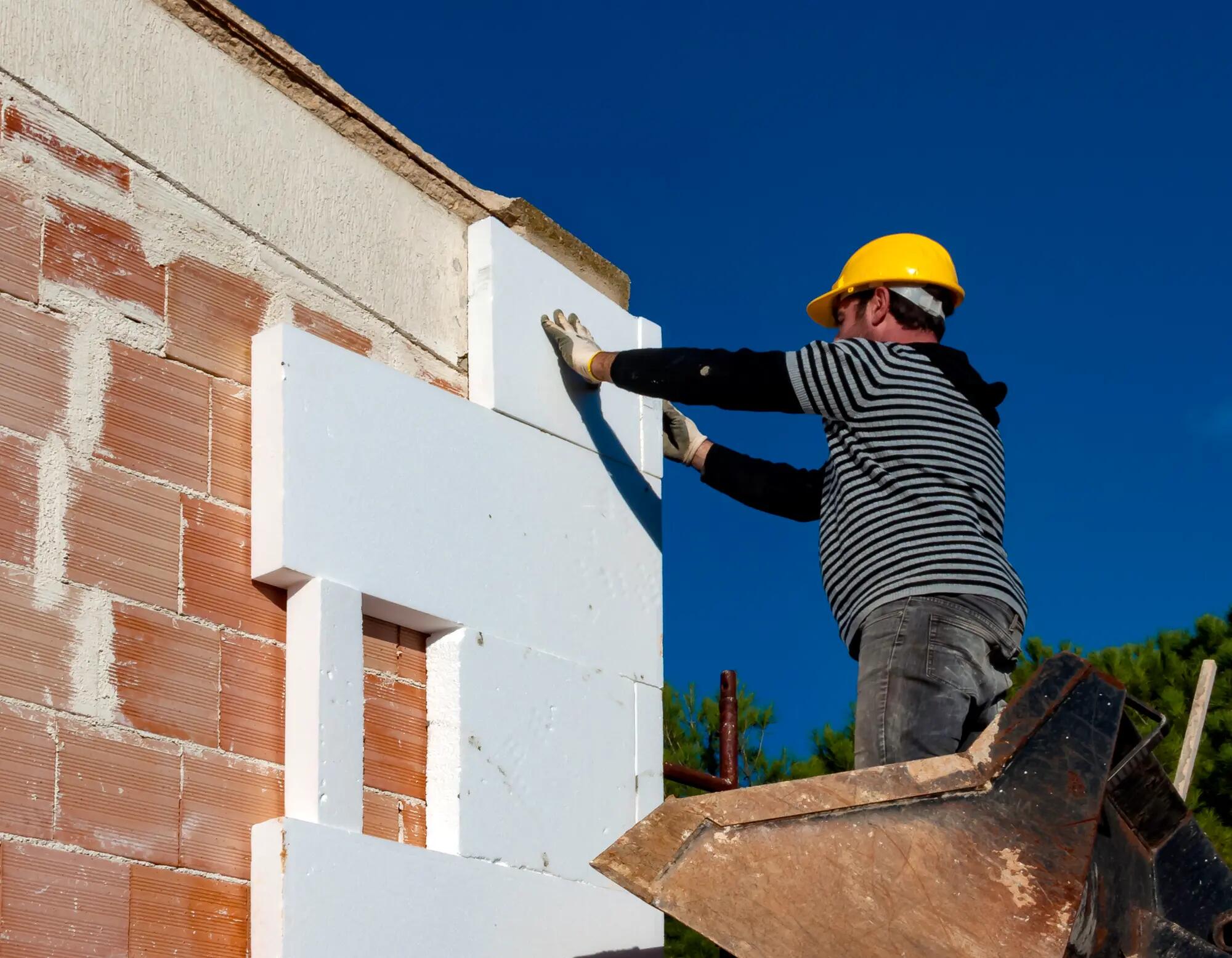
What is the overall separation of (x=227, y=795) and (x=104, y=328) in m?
1.10

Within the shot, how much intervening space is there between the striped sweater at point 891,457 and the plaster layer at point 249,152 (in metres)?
0.81

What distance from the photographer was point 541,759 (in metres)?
4.74

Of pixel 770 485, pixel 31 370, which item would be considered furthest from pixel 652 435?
pixel 31 370

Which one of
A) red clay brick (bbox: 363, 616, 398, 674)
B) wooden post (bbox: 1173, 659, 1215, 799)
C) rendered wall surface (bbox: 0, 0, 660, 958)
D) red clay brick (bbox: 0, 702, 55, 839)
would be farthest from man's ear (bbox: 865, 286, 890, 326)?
wooden post (bbox: 1173, 659, 1215, 799)

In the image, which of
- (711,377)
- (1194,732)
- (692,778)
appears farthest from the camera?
(1194,732)

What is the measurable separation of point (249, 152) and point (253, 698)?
1449 millimetres

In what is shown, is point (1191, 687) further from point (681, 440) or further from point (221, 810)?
point (221, 810)

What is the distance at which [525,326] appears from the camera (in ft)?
17.3

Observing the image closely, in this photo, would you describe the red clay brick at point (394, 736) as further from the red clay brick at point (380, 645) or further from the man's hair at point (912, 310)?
the man's hair at point (912, 310)

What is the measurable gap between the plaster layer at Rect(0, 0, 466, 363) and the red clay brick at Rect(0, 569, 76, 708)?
1.17m

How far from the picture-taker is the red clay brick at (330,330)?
4.56 m

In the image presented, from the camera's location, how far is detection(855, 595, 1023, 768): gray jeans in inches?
167

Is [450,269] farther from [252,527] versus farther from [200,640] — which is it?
[200,640]

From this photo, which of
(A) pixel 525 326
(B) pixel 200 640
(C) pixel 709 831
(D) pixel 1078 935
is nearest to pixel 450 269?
(A) pixel 525 326
